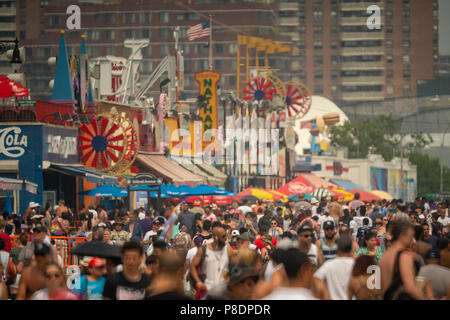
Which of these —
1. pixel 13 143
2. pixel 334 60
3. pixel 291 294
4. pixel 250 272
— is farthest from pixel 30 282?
pixel 334 60

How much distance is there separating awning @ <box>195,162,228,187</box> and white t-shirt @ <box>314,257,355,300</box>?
4548cm

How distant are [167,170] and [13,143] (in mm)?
11901

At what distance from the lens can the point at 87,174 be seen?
34594mm

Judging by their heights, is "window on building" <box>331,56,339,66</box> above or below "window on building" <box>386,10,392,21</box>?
below

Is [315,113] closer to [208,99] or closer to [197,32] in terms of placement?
[197,32]

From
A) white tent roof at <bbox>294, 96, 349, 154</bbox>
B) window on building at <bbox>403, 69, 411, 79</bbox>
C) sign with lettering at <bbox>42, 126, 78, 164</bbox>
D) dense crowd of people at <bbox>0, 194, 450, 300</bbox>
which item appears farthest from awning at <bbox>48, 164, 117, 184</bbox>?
window on building at <bbox>403, 69, 411, 79</bbox>

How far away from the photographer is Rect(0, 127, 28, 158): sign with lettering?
33875 mm

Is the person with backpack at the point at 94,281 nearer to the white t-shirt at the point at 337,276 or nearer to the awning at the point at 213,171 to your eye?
the white t-shirt at the point at 337,276

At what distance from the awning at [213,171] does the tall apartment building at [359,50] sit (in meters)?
98.8

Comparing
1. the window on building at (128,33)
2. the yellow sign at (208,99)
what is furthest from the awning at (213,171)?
the window on building at (128,33)

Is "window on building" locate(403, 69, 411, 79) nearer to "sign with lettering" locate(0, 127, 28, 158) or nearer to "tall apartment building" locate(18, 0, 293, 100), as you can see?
"tall apartment building" locate(18, 0, 293, 100)

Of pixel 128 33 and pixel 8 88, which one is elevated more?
pixel 128 33
